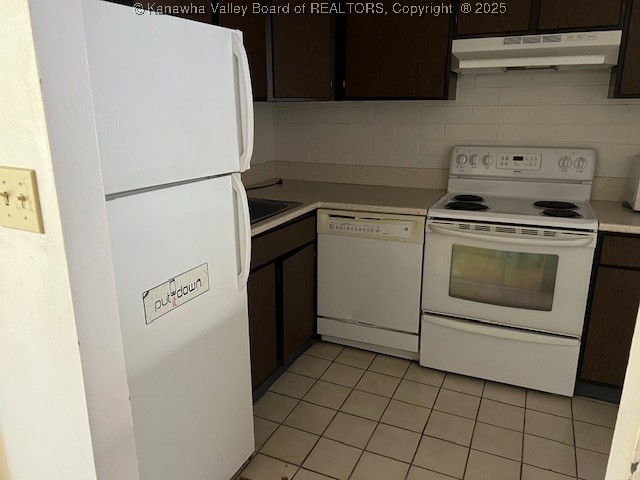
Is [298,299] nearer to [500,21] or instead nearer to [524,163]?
[524,163]

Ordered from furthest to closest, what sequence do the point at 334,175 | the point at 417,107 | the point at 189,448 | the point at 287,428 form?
the point at 334,175 < the point at 417,107 < the point at 287,428 < the point at 189,448

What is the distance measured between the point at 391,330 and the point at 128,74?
202cm

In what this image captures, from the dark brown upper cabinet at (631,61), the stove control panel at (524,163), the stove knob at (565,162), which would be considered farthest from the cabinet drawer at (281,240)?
the dark brown upper cabinet at (631,61)

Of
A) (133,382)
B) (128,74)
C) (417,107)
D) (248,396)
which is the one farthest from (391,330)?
(128,74)

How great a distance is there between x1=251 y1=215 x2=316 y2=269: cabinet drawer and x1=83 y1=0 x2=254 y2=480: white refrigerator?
0.38 meters

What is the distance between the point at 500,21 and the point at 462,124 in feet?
2.15

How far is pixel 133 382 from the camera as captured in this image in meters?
1.37

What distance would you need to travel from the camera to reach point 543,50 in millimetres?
2359

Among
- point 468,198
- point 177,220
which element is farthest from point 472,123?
point 177,220

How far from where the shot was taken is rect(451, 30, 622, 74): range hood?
7.45 feet

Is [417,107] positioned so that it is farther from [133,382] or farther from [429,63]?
[133,382]

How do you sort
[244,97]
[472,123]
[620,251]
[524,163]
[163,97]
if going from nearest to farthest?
[163,97]
[244,97]
[620,251]
[524,163]
[472,123]

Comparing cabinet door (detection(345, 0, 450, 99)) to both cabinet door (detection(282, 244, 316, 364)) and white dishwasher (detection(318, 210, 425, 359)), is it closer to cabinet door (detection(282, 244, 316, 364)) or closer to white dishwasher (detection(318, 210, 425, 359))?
white dishwasher (detection(318, 210, 425, 359))

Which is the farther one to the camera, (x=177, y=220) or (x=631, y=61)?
(x=631, y=61)
